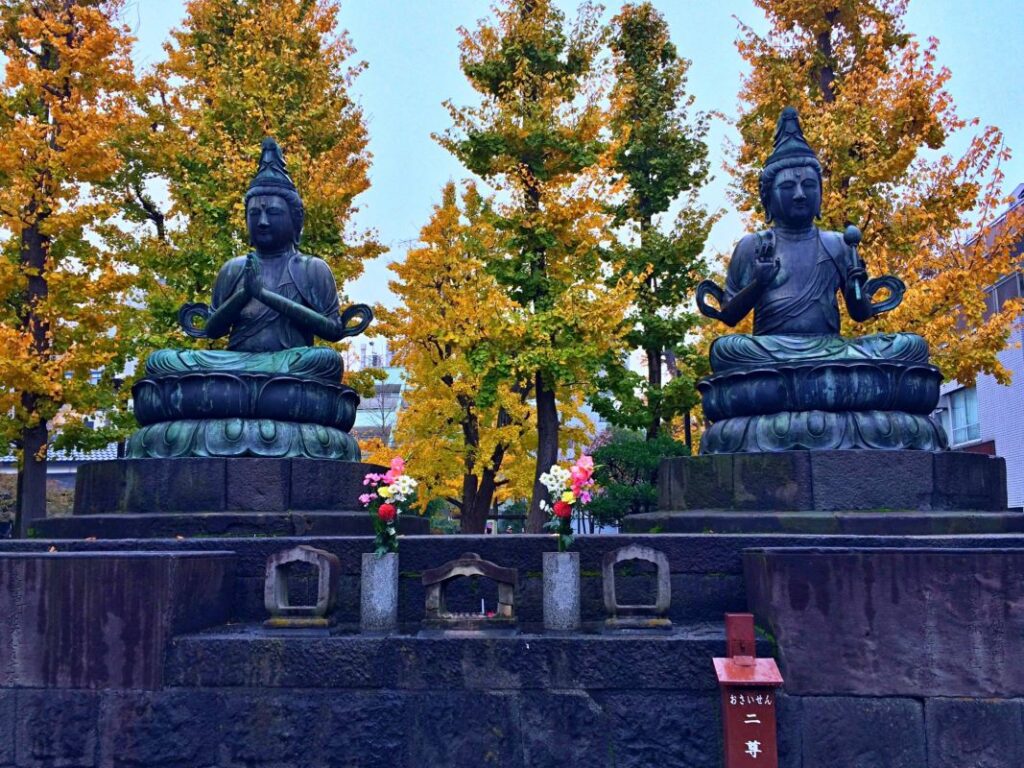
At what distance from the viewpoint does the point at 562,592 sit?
5.30 m

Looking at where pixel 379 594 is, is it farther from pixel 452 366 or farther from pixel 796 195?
pixel 452 366

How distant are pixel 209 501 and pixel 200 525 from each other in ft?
1.12

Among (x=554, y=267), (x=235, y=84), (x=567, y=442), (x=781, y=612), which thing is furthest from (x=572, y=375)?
(x=781, y=612)

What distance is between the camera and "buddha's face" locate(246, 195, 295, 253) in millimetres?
A: 9078

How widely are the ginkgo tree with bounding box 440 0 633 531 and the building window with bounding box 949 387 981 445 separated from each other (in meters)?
17.0

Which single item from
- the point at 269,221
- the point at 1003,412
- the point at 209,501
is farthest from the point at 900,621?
the point at 1003,412

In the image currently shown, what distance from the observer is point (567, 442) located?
60.1 ft

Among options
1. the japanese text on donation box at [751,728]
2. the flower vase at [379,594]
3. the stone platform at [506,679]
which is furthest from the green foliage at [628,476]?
the japanese text on donation box at [751,728]

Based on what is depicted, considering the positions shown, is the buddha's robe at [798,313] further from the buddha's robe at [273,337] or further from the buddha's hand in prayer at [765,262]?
the buddha's robe at [273,337]

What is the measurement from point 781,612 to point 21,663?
15.4 ft

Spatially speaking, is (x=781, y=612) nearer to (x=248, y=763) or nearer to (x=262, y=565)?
(x=248, y=763)

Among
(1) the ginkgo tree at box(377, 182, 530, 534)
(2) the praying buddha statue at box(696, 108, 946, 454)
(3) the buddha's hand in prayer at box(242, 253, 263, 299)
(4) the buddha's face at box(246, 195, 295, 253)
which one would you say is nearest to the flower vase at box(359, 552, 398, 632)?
(2) the praying buddha statue at box(696, 108, 946, 454)

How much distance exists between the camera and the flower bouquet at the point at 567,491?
5.49 meters

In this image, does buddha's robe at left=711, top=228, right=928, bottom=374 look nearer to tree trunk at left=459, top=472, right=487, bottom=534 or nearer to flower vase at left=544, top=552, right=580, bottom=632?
flower vase at left=544, top=552, right=580, bottom=632
